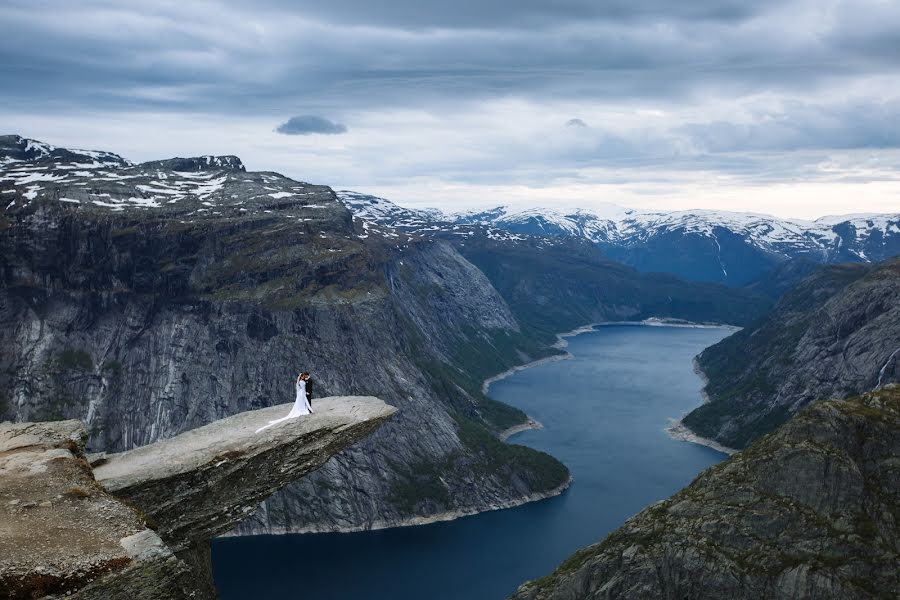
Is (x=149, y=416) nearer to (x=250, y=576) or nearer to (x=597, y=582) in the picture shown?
(x=250, y=576)

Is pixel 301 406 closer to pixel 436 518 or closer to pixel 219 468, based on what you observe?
pixel 219 468

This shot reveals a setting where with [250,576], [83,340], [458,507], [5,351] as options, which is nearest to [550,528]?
[458,507]

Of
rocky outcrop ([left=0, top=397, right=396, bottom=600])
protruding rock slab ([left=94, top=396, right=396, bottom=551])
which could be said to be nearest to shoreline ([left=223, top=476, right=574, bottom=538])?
protruding rock slab ([left=94, top=396, right=396, bottom=551])

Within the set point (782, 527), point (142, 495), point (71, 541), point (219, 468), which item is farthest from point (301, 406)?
point (782, 527)

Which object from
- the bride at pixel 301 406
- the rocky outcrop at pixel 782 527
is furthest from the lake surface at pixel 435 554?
the bride at pixel 301 406

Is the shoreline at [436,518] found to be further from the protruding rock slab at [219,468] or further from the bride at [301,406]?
the protruding rock slab at [219,468]
